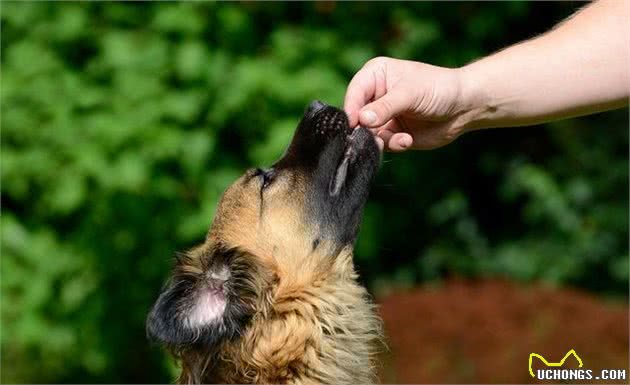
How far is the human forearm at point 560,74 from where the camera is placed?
4340 mm

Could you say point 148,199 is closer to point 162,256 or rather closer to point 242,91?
point 162,256

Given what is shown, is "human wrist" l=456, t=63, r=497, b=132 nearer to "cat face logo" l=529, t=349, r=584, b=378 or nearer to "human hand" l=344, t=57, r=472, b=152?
"human hand" l=344, t=57, r=472, b=152

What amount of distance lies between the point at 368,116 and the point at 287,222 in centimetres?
72

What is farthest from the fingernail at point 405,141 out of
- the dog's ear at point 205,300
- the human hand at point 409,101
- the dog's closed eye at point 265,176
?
the dog's ear at point 205,300

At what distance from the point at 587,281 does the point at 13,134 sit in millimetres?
5349

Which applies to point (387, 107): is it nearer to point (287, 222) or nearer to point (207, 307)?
point (287, 222)

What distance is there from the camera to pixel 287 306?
448 cm

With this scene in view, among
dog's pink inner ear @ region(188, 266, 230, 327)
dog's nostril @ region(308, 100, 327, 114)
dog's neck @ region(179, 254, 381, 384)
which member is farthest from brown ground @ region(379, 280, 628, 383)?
dog's pink inner ear @ region(188, 266, 230, 327)

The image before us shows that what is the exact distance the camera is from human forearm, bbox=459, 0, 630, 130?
434cm

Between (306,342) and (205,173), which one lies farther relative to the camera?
(205,173)

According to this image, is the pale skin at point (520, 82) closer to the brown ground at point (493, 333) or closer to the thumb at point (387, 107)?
the thumb at point (387, 107)

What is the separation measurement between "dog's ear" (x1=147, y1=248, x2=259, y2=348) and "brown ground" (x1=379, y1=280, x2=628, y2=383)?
260cm

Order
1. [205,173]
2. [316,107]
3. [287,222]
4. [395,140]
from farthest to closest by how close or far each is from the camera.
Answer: [205,173] < [316,107] < [287,222] < [395,140]

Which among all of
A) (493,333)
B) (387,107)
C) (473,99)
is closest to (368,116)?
(387,107)
